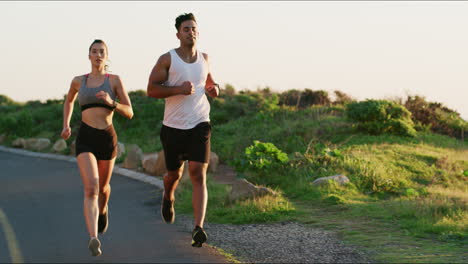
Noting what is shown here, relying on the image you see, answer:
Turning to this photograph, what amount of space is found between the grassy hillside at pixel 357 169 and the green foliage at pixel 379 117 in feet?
0.12

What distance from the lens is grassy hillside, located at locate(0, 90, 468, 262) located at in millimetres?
9492

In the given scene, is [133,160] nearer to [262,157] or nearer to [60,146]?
[262,157]

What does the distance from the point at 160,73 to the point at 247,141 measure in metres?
13.9

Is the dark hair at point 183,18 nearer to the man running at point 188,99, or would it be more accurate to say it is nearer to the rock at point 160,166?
the man running at point 188,99

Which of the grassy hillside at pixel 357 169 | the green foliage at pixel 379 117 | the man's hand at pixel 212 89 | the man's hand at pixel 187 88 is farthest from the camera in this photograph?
the green foliage at pixel 379 117

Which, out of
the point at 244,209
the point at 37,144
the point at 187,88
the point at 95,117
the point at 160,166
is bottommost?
the point at 244,209

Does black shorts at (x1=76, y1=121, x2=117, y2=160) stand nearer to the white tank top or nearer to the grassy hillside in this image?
the white tank top

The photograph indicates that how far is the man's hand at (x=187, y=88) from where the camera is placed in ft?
21.0

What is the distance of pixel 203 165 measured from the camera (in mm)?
6895

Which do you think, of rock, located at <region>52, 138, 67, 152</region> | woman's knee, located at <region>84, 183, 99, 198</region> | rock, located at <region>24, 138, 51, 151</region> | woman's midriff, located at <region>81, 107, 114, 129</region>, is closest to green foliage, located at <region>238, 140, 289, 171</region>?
woman's midriff, located at <region>81, 107, 114, 129</region>

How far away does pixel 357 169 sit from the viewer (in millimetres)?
14664

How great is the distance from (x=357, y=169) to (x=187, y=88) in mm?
9019

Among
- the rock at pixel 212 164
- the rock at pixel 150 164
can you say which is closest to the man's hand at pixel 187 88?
the rock at pixel 150 164

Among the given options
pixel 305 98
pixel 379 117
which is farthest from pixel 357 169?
pixel 305 98
